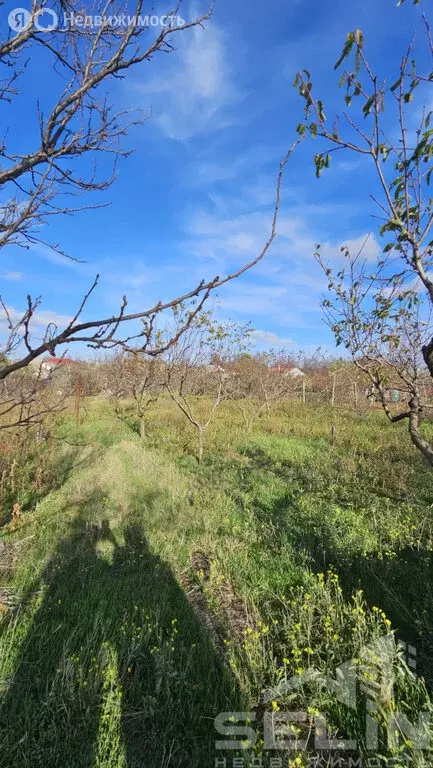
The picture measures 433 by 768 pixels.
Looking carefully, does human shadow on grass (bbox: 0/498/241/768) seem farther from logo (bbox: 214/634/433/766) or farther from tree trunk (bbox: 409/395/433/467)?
tree trunk (bbox: 409/395/433/467)

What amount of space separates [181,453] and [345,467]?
4.30m

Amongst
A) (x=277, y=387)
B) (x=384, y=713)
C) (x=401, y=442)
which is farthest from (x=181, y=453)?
(x=277, y=387)

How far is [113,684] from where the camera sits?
7.70ft

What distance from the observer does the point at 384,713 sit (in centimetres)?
186

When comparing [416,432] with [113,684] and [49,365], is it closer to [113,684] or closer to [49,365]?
[113,684]

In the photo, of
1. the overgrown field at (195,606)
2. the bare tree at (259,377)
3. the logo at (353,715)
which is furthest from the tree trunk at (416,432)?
the bare tree at (259,377)

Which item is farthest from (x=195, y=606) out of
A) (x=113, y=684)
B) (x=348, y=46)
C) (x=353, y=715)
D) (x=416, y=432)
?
(x=348, y=46)

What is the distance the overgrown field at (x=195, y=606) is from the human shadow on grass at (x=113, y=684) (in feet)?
0.04

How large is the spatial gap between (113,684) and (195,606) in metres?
1.15

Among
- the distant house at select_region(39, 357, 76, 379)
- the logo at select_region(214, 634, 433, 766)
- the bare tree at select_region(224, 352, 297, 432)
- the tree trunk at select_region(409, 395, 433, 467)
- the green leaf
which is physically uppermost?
the bare tree at select_region(224, 352, 297, 432)

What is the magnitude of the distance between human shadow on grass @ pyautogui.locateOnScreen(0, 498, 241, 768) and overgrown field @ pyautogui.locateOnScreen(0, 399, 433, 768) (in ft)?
0.04

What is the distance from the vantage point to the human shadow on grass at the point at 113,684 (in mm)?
1988

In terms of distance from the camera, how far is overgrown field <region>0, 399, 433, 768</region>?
208 cm

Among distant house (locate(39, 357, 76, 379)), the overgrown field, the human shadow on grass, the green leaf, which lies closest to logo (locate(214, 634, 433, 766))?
the overgrown field
